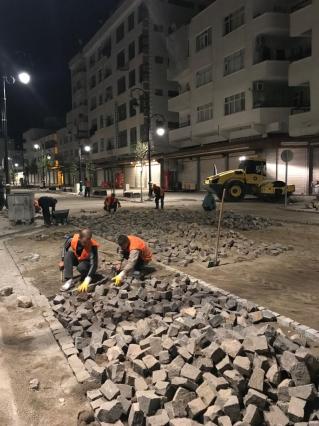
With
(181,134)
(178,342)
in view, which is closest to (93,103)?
(181,134)

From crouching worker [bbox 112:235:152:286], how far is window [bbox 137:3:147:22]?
50.8 m

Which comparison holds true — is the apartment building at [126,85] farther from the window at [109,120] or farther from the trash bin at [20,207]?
the trash bin at [20,207]

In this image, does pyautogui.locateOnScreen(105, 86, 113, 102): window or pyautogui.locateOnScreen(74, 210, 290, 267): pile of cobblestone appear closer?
pyautogui.locateOnScreen(74, 210, 290, 267): pile of cobblestone

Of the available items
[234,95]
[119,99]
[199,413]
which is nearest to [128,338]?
[199,413]

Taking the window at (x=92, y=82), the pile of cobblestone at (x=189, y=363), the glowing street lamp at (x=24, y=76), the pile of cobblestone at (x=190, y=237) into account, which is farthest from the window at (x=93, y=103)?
the pile of cobblestone at (x=189, y=363)

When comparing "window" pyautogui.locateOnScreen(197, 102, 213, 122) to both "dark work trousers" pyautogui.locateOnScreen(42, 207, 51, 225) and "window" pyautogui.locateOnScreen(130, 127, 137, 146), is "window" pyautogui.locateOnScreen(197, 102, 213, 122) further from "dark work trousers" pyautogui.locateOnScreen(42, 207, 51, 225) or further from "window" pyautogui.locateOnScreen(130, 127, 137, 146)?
"dark work trousers" pyautogui.locateOnScreen(42, 207, 51, 225)

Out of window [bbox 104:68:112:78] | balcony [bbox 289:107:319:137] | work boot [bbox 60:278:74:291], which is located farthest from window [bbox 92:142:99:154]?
work boot [bbox 60:278:74:291]

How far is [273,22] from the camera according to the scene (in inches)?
1228

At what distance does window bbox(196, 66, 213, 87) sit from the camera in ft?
130

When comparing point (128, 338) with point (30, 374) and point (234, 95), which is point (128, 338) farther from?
point (234, 95)

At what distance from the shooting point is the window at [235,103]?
3459cm

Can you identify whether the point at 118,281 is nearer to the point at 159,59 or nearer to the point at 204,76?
the point at 204,76

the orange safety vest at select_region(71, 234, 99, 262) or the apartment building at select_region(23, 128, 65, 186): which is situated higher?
the apartment building at select_region(23, 128, 65, 186)

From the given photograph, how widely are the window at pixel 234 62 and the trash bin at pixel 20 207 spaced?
81.7 feet
